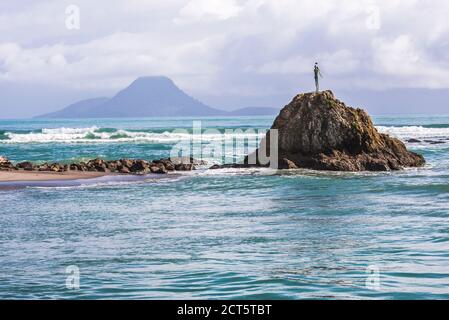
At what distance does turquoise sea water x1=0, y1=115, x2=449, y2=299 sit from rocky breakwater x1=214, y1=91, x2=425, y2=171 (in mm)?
3972

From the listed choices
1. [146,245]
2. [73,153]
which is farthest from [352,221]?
[73,153]

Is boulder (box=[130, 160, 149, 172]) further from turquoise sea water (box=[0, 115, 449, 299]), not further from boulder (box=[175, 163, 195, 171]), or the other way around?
turquoise sea water (box=[0, 115, 449, 299])

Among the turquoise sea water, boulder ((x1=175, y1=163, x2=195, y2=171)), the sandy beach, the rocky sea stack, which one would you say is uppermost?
the rocky sea stack

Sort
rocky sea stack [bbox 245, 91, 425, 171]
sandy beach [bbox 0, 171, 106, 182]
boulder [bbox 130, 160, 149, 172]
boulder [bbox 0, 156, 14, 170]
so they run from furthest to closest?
boulder [bbox 0, 156, 14, 170] < boulder [bbox 130, 160, 149, 172] < rocky sea stack [bbox 245, 91, 425, 171] < sandy beach [bbox 0, 171, 106, 182]

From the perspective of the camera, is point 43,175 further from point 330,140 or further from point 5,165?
point 330,140

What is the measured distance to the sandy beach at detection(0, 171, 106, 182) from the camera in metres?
32.5

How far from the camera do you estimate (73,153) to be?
55.6 metres

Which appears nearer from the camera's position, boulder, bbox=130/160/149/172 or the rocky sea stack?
the rocky sea stack

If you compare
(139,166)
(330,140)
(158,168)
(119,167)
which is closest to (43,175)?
(119,167)

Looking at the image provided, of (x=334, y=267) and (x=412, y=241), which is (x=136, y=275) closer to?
(x=334, y=267)

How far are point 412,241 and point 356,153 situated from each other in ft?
64.3

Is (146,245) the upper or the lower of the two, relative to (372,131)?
lower

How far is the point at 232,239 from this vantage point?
1575cm

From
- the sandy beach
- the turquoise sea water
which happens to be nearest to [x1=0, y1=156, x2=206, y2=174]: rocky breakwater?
the sandy beach
